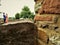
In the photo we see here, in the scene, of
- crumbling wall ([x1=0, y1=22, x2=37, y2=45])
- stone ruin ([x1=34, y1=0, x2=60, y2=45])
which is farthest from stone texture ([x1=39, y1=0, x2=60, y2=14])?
crumbling wall ([x1=0, y1=22, x2=37, y2=45])

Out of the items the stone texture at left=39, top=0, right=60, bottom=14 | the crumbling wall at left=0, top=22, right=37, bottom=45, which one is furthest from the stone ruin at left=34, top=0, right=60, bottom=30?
the crumbling wall at left=0, top=22, right=37, bottom=45

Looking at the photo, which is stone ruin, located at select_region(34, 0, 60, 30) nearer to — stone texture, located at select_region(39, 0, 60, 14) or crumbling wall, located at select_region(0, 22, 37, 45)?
stone texture, located at select_region(39, 0, 60, 14)

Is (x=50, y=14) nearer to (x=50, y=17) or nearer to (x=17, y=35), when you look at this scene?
(x=50, y=17)

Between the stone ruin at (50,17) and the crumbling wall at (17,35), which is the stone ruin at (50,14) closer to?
the stone ruin at (50,17)

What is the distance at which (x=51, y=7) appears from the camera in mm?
604

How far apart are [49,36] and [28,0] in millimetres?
17974

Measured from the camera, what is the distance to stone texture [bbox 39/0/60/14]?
560mm

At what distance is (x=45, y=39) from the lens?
0.65m

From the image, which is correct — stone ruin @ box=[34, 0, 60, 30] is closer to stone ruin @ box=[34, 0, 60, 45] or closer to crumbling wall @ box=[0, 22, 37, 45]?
stone ruin @ box=[34, 0, 60, 45]

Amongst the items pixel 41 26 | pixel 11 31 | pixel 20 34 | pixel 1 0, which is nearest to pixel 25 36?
pixel 20 34

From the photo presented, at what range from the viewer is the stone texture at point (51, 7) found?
0.56 m

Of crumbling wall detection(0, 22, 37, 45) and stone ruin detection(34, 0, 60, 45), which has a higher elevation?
stone ruin detection(34, 0, 60, 45)

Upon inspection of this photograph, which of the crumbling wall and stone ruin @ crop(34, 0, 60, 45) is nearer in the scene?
stone ruin @ crop(34, 0, 60, 45)

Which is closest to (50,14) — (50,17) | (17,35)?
(50,17)
